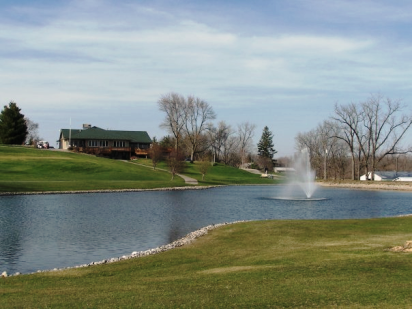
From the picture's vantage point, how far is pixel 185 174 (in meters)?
106

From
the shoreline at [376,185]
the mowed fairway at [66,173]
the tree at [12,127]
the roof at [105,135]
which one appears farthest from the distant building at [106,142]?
the shoreline at [376,185]

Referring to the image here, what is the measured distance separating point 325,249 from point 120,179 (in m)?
70.9

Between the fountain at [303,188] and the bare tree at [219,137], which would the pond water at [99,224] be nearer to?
the fountain at [303,188]

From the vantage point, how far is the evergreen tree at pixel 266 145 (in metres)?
191

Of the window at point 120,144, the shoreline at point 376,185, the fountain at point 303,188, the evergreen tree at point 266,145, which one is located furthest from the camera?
the evergreen tree at point 266,145

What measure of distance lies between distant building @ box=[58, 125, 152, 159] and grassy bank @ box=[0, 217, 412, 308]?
100469mm

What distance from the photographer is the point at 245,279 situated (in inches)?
548

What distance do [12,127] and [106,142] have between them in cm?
2163

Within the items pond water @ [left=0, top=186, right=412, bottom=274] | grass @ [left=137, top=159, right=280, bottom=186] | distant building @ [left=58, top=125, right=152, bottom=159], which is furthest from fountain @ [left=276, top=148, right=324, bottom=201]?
distant building @ [left=58, top=125, right=152, bottom=159]

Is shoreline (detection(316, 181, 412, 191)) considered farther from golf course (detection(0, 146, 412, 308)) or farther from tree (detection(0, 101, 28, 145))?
tree (detection(0, 101, 28, 145))

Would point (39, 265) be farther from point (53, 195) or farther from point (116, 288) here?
point (53, 195)

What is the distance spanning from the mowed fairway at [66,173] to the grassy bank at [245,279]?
49.5 metres

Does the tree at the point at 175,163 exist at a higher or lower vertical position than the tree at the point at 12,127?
lower

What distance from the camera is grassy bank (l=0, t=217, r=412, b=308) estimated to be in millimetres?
11578
